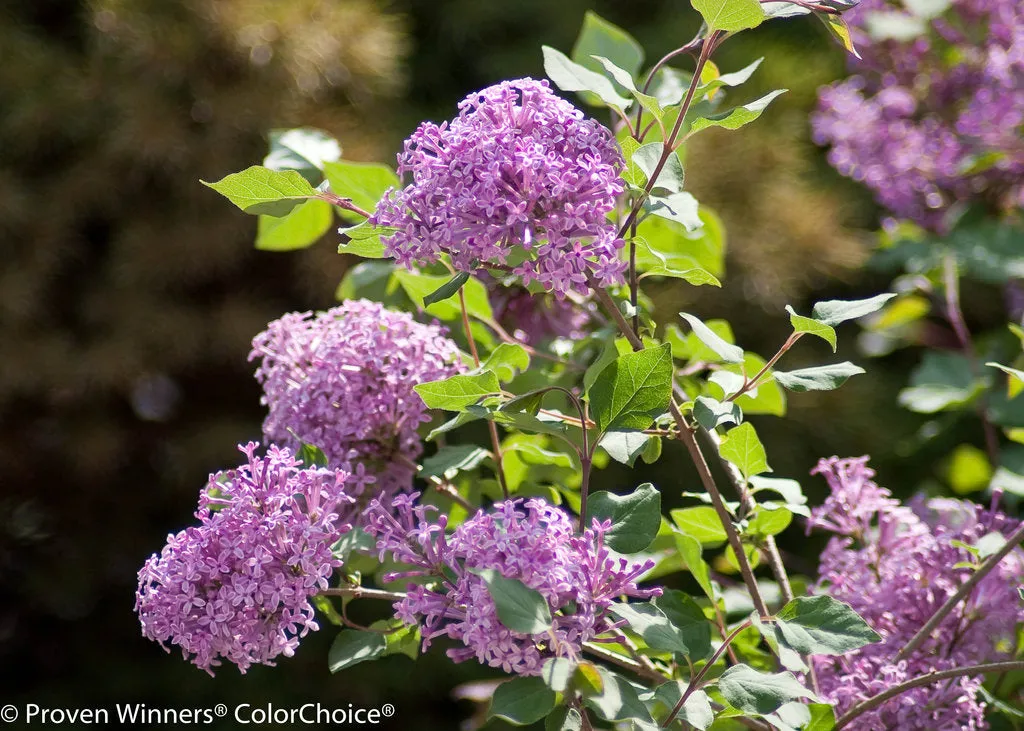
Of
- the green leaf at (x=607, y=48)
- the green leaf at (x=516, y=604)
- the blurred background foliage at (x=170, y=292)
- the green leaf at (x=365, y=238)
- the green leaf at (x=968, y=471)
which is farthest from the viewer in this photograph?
the blurred background foliage at (x=170, y=292)

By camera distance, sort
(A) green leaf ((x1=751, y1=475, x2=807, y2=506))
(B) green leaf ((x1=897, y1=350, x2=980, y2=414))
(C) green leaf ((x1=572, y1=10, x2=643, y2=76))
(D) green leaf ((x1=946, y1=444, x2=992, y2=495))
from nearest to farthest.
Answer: (A) green leaf ((x1=751, y1=475, x2=807, y2=506))
(C) green leaf ((x1=572, y1=10, x2=643, y2=76))
(B) green leaf ((x1=897, y1=350, x2=980, y2=414))
(D) green leaf ((x1=946, y1=444, x2=992, y2=495))

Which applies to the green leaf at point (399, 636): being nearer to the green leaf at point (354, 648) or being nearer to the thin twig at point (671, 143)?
the green leaf at point (354, 648)

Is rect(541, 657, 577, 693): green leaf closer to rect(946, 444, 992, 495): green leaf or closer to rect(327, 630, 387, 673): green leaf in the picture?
rect(327, 630, 387, 673): green leaf

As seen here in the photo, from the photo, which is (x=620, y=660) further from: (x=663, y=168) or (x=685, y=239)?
(x=685, y=239)

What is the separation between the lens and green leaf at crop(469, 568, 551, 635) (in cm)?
37

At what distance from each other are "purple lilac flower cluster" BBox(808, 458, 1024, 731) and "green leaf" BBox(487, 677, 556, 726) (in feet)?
0.67

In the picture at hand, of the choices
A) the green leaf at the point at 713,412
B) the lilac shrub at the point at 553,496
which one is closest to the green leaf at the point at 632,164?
the lilac shrub at the point at 553,496

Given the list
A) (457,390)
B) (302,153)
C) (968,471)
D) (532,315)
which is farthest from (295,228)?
(968,471)

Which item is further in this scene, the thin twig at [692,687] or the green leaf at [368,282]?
the green leaf at [368,282]

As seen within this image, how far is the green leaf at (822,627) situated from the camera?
0.45 metres

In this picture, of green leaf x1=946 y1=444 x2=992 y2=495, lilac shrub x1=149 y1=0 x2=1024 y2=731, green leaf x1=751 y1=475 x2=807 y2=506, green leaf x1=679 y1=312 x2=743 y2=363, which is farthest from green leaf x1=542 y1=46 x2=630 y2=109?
green leaf x1=946 y1=444 x2=992 y2=495

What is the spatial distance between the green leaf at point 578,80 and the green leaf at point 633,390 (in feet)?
0.44

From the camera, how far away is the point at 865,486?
0.64 metres

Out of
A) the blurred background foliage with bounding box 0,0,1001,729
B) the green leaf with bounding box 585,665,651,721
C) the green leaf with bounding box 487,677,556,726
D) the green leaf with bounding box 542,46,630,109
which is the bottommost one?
the blurred background foliage with bounding box 0,0,1001,729
